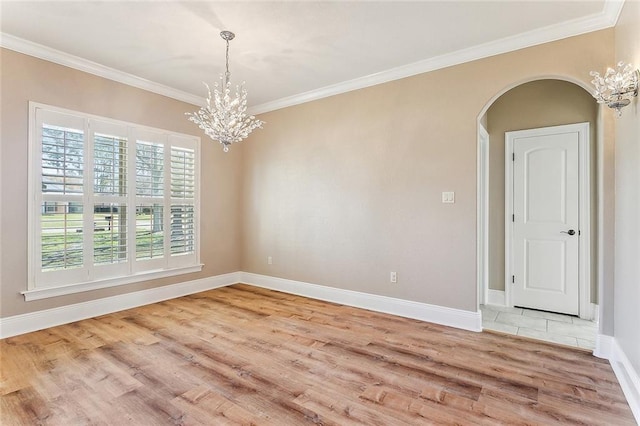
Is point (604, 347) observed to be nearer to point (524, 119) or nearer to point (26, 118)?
point (524, 119)

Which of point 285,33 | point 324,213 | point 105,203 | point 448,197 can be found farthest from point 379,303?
point 105,203

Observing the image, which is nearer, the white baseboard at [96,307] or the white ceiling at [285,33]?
the white ceiling at [285,33]

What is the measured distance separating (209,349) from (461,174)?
10.0 ft

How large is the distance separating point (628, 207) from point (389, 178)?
216 centimetres

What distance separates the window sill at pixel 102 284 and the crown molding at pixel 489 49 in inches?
120

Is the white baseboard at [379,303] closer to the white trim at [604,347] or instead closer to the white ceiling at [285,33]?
the white trim at [604,347]

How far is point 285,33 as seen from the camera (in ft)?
9.84

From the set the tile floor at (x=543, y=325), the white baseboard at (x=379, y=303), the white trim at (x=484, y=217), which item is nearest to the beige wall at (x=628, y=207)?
the tile floor at (x=543, y=325)

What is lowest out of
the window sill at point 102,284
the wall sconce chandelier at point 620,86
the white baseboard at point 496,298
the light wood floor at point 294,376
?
the light wood floor at point 294,376

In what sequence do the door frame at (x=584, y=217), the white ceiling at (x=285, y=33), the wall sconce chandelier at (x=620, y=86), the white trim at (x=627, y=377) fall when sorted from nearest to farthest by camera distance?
the white trim at (x=627, y=377), the wall sconce chandelier at (x=620, y=86), the white ceiling at (x=285, y=33), the door frame at (x=584, y=217)

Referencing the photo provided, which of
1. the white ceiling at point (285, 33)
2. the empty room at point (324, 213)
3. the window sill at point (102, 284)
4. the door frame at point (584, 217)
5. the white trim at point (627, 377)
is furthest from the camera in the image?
the door frame at point (584, 217)

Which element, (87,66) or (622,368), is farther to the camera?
(87,66)

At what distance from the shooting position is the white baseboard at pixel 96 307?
317cm

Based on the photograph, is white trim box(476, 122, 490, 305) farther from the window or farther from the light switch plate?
the window
